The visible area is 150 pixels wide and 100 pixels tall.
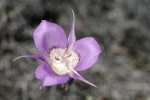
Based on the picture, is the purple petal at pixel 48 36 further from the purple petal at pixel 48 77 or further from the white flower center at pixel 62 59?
the purple petal at pixel 48 77

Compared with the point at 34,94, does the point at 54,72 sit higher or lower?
higher

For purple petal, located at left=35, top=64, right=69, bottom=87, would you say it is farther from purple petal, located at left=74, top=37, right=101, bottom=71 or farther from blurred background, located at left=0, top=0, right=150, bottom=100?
blurred background, located at left=0, top=0, right=150, bottom=100

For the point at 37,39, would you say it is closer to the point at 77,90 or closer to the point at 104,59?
the point at 77,90

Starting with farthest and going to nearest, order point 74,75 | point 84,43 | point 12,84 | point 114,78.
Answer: point 114,78 → point 12,84 → point 84,43 → point 74,75

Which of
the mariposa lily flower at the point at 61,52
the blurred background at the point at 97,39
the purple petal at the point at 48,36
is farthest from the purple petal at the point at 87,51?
the blurred background at the point at 97,39

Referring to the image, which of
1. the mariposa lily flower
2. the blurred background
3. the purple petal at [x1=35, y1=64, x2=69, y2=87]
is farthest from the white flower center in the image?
the blurred background

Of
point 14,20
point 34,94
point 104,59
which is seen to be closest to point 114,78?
point 104,59

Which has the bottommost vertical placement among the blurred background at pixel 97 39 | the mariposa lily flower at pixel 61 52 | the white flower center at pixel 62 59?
the blurred background at pixel 97 39
